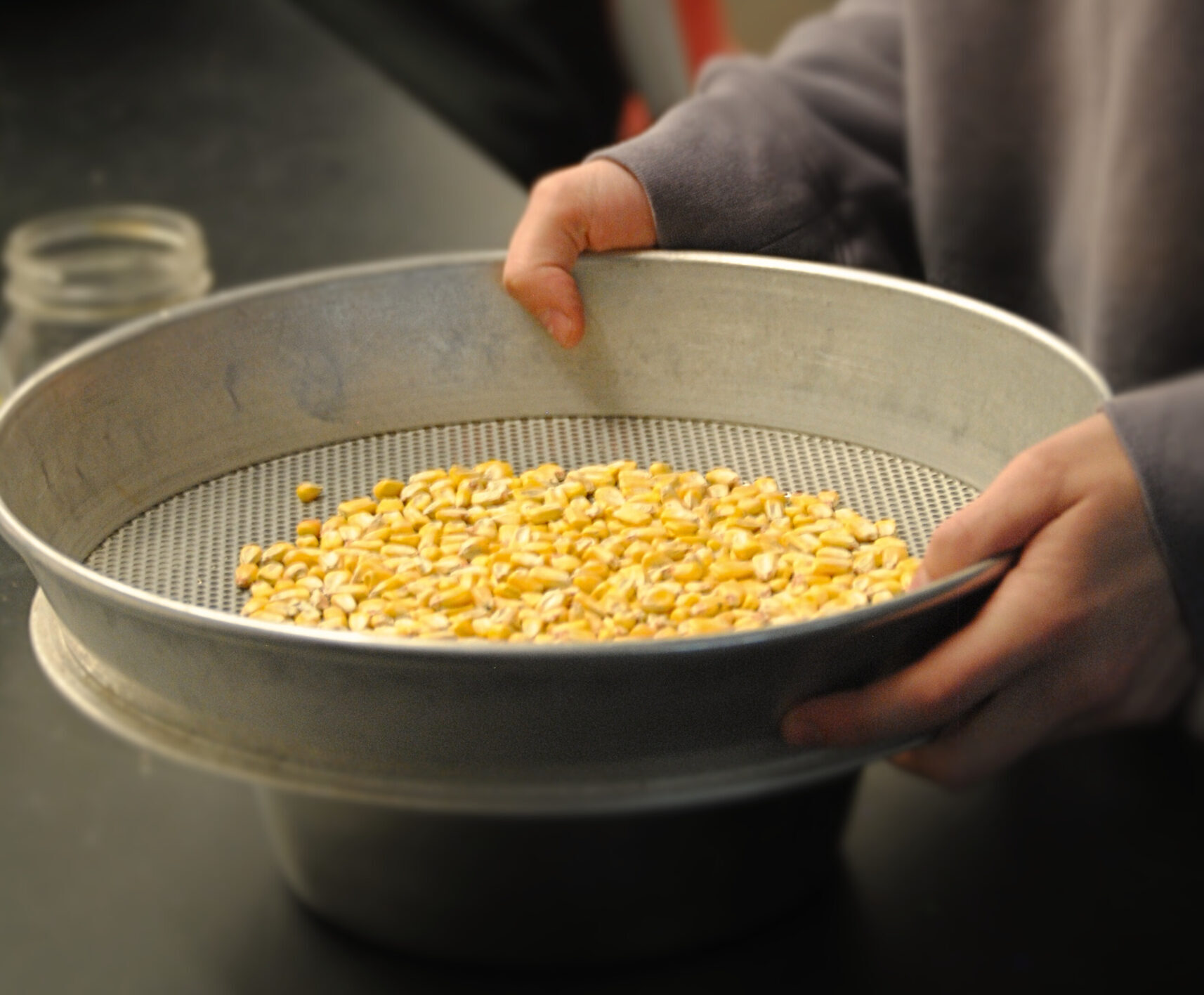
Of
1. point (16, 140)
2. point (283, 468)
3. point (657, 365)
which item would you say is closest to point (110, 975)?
point (283, 468)

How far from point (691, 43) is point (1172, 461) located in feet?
4.73

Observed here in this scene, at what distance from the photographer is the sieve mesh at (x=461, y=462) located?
0.73 meters

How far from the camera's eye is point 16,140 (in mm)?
1451

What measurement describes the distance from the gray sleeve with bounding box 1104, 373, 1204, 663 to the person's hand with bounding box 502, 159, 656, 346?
33 centimetres

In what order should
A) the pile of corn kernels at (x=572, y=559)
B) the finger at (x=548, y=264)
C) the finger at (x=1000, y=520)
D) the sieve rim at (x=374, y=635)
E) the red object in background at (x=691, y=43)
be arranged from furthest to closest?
the red object in background at (x=691, y=43) → the finger at (x=548, y=264) → the pile of corn kernels at (x=572, y=559) → the finger at (x=1000, y=520) → the sieve rim at (x=374, y=635)

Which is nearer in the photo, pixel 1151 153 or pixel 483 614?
pixel 483 614

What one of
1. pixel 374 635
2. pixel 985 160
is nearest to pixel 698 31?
pixel 985 160

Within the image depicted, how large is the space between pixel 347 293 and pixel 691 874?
414 mm

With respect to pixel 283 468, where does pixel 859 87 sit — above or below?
above

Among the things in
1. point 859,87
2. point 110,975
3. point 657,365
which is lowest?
point 110,975

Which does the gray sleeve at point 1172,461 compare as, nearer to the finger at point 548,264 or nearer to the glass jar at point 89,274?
the finger at point 548,264

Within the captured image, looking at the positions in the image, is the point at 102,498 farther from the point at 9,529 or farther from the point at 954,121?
the point at 954,121

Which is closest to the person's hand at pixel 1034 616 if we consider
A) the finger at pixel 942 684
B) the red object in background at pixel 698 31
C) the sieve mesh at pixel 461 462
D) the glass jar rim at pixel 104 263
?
the finger at pixel 942 684

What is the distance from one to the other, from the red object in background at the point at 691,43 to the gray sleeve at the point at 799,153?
620 mm
